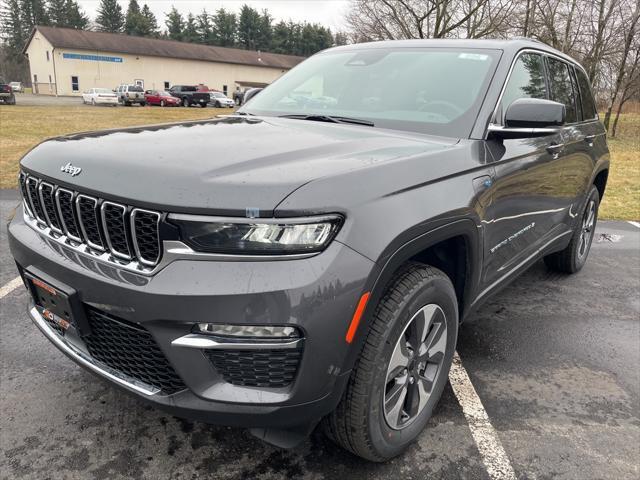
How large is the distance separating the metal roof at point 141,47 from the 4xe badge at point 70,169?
192ft

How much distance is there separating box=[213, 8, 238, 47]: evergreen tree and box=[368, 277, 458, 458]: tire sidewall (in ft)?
296

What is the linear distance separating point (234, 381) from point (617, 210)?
26.9 ft

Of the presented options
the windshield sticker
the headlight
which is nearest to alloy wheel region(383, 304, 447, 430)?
the headlight

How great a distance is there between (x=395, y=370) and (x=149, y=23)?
9149 cm

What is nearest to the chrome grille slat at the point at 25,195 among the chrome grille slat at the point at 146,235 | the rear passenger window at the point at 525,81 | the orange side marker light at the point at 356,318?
the chrome grille slat at the point at 146,235

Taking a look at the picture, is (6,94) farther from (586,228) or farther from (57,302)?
(57,302)

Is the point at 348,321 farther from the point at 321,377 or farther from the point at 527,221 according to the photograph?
the point at 527,221

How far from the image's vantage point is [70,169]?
208 cm

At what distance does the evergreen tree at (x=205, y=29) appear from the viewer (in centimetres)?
8444

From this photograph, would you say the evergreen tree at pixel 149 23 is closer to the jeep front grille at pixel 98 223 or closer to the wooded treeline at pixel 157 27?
the wooded treeline at pixel 157 27

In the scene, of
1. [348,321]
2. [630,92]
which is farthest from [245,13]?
[348,321]

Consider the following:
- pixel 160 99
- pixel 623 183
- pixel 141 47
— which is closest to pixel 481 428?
pixel 623 183

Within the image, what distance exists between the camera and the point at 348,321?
1742 mm

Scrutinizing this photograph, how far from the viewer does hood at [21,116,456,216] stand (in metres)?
1.73
